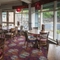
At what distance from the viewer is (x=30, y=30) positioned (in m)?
6.14

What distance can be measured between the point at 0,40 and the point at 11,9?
7.90 m

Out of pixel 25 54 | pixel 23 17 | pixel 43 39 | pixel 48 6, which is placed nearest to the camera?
pixel 25 54

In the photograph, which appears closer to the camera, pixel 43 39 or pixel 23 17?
pixel 43 39

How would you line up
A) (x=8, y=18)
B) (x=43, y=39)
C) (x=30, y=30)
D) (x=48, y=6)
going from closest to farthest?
1. (x=43, y=39)
2. (x=30, y=30)
3. (x=48, y=6)
4. (x=8, y=18)

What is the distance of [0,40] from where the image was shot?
113 inches

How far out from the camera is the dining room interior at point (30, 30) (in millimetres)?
4525

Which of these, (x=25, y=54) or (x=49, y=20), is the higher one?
(x=49, y=20)

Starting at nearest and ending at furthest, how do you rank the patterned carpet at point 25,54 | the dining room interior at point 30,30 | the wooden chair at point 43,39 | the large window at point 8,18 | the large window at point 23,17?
the patterned carpet at point 25,54, the dining room interior at point 30,30, the wooden chair at point 43,39, the large window at point 23,17, the large window at point 8,18

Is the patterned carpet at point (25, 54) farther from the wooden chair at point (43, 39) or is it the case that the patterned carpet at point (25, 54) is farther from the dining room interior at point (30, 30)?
the wooden chair at point (43, 39)

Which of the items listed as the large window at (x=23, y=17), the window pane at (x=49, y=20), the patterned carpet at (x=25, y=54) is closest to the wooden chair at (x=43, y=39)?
the patterned carpet at (x=25, y=54)

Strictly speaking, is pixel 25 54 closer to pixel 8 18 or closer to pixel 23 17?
pixel 23 17

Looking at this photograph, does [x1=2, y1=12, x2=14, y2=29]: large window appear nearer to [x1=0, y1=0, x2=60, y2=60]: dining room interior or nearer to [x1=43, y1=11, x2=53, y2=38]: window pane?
[x1=0, y1=0, x2=60, y2=60]: dining room interior

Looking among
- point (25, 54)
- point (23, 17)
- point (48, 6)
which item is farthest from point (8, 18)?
point (25, 54)

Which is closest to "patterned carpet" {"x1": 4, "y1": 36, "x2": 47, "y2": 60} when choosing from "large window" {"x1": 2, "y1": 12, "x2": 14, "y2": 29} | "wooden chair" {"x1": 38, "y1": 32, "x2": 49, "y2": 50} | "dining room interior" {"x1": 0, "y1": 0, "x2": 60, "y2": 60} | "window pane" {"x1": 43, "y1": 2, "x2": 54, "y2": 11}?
"dining room interior" {"x1": 0, "y1": 0, "x2": 60, "y2": 60}
